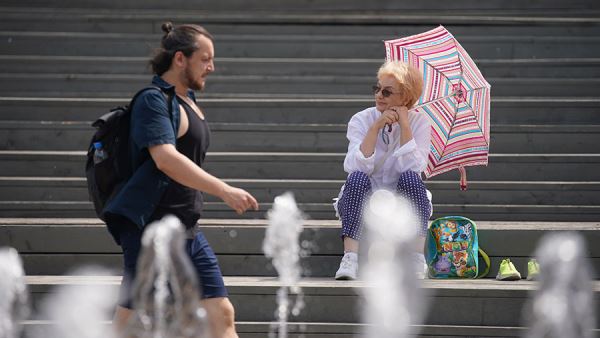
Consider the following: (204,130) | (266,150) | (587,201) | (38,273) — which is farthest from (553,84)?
(204,130)

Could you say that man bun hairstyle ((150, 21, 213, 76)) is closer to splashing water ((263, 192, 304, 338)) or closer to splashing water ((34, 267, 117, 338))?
splashing water ((34, 267, 117, 338))

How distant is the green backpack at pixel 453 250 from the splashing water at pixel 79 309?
1.66 m

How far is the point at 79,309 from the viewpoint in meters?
6.18

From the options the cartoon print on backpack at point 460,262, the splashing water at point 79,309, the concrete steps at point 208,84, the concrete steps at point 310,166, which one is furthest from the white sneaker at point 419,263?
the concrete steps at point 208,84

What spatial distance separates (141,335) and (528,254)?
8.94 feet

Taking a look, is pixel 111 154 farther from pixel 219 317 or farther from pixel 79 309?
pixel 79 309

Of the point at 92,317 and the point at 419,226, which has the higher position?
the point at 419,226

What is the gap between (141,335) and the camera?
4.42m

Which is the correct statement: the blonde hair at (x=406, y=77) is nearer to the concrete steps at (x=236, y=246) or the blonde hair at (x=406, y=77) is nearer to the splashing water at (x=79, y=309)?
the concrete steps at (x=236, y=246)

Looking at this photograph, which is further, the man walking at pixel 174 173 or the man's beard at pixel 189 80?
the man's beard at pixel 189 80

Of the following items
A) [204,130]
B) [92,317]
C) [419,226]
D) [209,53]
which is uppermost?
[209,53]

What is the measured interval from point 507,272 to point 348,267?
2.65 ft

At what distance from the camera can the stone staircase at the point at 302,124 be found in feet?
20.3

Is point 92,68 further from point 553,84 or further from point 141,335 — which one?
point 141,335
